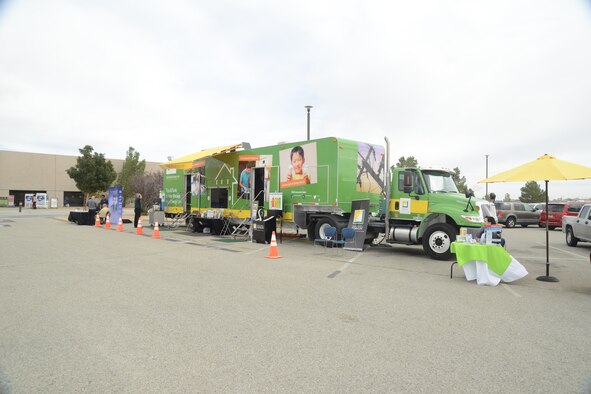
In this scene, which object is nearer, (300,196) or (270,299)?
(270,299)

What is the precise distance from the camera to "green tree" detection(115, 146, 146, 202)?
1873 inches

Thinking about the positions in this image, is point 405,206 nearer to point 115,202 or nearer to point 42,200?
point 115,202

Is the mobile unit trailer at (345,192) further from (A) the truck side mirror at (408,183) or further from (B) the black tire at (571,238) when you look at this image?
(B) the black tire at (571,238)

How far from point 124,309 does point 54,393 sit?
7.29 ft

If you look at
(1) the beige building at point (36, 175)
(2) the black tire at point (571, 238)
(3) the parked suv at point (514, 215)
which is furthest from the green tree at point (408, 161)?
(1) the beige building at point (36, 175)

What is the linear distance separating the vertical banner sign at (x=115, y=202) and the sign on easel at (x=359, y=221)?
43.1 ft

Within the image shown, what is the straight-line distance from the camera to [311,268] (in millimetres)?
8617

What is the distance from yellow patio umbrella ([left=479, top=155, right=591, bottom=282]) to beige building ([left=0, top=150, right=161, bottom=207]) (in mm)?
57230

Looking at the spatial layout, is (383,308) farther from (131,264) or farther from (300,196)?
(300,196)

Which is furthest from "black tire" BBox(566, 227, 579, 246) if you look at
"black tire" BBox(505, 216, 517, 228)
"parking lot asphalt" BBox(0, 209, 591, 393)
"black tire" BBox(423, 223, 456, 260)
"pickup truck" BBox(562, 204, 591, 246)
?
"black tire" BBox(505, 216, 517, 228)

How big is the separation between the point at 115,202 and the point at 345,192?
45.0ft

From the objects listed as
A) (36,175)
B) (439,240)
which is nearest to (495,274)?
(439,240)

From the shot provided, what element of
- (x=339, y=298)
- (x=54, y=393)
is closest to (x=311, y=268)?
(x=339, y=298)

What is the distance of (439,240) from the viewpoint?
10336 mm
